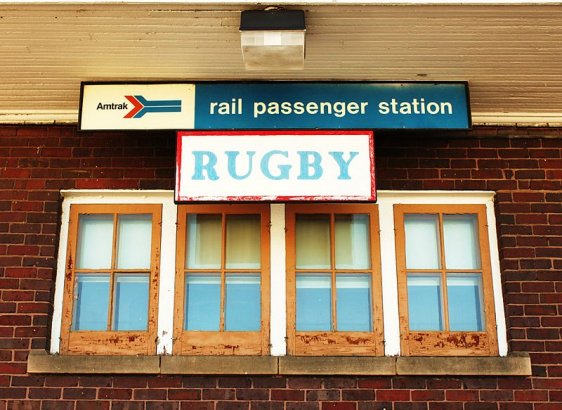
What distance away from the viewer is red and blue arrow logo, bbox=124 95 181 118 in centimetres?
539

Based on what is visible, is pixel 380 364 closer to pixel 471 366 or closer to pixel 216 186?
pixel 471 366

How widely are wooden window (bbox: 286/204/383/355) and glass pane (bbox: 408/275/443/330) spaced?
0.90 feet

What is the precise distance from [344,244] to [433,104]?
1298 millimetres

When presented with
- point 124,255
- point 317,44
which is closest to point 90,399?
point 124,255

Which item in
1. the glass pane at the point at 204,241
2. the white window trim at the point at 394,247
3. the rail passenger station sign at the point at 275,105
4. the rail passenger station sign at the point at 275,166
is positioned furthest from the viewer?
the glass pane at the point at 204,241

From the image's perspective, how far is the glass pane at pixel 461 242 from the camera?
18.8 feet

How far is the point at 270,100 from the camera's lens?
17.8 ft

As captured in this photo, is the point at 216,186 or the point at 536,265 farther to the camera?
the point at 536,265

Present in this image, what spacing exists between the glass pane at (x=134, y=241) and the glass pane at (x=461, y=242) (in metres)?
2.39

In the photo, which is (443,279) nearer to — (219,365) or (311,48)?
(219,365)

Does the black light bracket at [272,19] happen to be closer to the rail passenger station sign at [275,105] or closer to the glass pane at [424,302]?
the rail passenger station sign at [275,105]

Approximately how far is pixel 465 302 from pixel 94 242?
2.99 metres

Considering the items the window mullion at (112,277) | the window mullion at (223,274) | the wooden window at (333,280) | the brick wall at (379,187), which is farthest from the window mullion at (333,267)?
the window mullion at (112,277)

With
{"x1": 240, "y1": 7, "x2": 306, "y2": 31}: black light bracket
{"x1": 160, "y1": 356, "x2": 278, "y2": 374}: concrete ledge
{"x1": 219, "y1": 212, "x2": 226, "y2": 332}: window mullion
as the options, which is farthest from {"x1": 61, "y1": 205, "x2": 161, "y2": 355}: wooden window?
{"x1": 240, "y1": 7, "x2": 306, "y2": 31}: black light bracket
